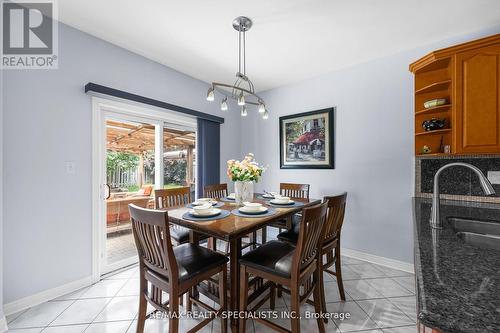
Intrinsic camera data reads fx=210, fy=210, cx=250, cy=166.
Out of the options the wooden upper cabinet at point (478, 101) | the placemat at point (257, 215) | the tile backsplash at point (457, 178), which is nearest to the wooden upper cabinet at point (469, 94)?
the wooden upper cabinet at point (478, 101)

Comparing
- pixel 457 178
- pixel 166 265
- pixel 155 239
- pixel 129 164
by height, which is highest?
pixel 129 164

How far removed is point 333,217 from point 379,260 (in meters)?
1.50

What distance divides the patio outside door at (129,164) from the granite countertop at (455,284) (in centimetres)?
269

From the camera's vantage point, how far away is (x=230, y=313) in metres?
1.49

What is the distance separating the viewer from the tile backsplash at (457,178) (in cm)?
196

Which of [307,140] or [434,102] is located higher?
[434,102]

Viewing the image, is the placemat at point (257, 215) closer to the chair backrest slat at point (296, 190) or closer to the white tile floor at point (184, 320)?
the white tile floor at point (184, 320)

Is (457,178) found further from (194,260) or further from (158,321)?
(158,321)

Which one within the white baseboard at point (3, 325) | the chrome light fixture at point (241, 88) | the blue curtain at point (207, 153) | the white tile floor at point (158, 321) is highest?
the chrome light fixture at point (241, 88)

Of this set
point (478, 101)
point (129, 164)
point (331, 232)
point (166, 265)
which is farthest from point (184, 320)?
point (478, 101)

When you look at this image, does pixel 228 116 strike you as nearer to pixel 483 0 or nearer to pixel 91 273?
pixel 91 273

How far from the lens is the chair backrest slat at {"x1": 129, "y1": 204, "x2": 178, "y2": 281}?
1.20m

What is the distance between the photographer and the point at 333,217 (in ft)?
5.64

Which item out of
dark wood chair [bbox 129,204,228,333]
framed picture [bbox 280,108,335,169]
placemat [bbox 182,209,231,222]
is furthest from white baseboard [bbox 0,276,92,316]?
framed picture [bbox 280,108,335,169]
